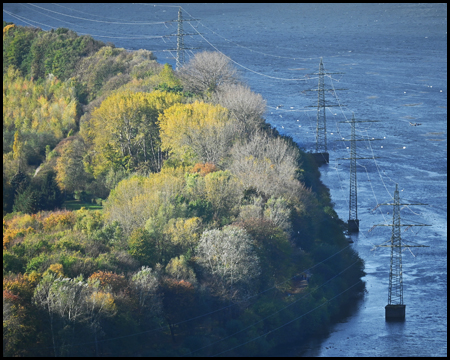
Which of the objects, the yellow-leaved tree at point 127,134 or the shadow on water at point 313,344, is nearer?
the shadow on water at point 313,344

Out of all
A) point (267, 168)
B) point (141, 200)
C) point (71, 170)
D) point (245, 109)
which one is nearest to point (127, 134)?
point (71, 170)

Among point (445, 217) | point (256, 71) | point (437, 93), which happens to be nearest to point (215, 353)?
point (445, 217)

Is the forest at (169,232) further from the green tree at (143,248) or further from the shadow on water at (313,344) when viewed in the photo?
the shadow on water at (313,344)

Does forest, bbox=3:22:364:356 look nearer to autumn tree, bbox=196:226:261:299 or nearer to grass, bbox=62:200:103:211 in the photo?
autumn tree, bbox=196:226:261:299

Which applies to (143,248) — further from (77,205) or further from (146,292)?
(77,205)

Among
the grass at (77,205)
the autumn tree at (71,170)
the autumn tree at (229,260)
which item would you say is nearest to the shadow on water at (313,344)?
the autumn tree at (229,260)

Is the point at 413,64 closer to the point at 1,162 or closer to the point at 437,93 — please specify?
the point at 437,93
